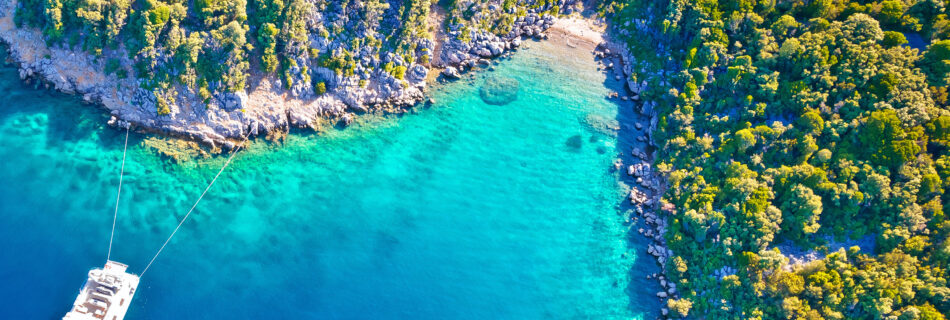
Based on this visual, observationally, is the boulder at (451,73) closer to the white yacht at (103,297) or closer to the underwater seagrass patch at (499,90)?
the underwater seagrass patch at (499,90)

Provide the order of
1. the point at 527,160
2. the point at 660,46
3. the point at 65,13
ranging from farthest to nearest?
the point at 660,46
the point at 527,160
the point at 65,13

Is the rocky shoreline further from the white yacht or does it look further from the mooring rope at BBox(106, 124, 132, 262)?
the mooring rope at BBox(106, 124, 132, 262)

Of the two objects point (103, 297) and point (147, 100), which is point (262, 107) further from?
point (103, 297)

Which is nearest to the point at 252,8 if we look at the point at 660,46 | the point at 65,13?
the point at 65,13

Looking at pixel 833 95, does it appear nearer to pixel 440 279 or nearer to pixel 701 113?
pixel 701 113

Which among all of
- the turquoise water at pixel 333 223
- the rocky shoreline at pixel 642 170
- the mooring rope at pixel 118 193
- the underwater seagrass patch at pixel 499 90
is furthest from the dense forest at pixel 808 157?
the mooring rope at pixel 118 193

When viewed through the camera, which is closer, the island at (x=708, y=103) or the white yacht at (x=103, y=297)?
the white yacht at (x=103, y=297)

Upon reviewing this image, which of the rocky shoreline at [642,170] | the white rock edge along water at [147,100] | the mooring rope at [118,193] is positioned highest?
the rocky shoreline at [642,170]
